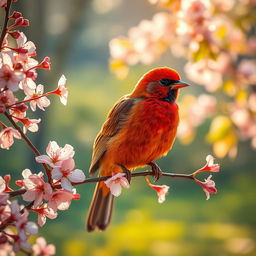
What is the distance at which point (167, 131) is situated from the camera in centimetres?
158

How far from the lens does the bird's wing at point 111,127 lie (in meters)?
1.66

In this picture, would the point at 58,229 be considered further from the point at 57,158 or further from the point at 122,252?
the point at 57,158

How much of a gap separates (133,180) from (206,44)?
3974mm

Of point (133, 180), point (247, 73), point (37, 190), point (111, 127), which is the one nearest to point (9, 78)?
point (37, 190)

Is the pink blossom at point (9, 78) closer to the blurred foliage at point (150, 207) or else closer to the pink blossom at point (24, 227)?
the pink blossom at point (24, 227)

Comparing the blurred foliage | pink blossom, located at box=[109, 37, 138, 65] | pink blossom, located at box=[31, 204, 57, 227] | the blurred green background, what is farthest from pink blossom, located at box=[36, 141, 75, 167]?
the blurred foliage

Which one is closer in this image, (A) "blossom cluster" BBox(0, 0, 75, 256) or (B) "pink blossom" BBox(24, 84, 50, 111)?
(A) "blossom cluster" BBox(0, 0, 75, 256)

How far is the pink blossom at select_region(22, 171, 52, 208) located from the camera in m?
0.93

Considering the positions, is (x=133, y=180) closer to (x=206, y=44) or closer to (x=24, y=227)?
(x=206, y=44)

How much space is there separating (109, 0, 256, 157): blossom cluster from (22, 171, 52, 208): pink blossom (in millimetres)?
844

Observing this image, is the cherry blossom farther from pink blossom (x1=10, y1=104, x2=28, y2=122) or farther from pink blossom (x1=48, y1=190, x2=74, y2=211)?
pink blossom (x1=48, y1=190, x2=74, y2=211)

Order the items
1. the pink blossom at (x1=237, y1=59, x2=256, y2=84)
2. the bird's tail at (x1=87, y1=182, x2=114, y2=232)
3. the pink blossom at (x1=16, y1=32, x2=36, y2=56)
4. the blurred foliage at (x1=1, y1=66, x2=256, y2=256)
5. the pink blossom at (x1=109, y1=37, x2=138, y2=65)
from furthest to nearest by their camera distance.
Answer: the blurred foliage at (x1=1, y1=66, x2=256, y2=256), the pink blossom at (x1=237, y1=59, x2=256, y2=84), the pink blossom at (x1=109, y1=37, x2=138, y2=65), the bird's tail at (x1=87, y1=182, x2=114, y2=232), the pink blossom at (x1=16, y1=32, x2=36, y2=56)

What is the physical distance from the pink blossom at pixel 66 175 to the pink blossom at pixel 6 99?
145 millimetres

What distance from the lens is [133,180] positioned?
218 inches
